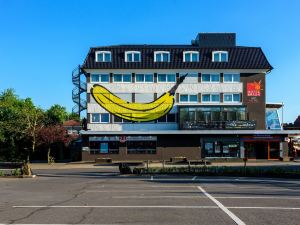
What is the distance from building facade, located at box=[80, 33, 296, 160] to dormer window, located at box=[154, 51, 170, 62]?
4.4 inches

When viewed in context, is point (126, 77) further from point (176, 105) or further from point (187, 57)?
point (187, 57)

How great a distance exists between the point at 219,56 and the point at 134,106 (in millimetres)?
11186

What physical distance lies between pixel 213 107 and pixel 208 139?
12.0 ft

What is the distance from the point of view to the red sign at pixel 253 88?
2309 inches

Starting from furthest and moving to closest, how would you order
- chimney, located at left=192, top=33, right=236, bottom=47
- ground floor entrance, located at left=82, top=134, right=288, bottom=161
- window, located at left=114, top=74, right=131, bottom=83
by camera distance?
chimney, located at left=192, top=33, right=236, bottom=47 < window, located at left=114, top=74, right=131, bottom=83 < ground floor entrance, located at left=82, top=134, right=288, bottom=161

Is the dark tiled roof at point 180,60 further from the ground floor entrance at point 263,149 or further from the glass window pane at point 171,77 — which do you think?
the ground floor entrance at point 263,149

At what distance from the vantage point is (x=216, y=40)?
62188 millimetres

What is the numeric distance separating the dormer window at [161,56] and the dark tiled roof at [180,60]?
43 centimetres

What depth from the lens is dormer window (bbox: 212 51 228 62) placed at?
58.8 metres

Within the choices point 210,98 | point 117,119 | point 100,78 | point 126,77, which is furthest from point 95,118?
point 210,98

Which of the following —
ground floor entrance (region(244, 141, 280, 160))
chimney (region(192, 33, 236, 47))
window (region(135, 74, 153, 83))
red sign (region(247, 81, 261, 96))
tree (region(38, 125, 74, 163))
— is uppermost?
chimney (region(192, 33, 236, 47))

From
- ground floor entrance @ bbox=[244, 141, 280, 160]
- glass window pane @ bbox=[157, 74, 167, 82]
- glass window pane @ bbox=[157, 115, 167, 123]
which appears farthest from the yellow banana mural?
ground floor entrance @ bbox=[244, 141, 280, 160]

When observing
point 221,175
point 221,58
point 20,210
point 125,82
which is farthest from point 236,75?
point 20,210

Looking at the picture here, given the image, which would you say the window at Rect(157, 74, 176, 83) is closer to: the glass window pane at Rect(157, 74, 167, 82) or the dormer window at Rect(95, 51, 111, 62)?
the glass window pane at Rect(157, 74, 167, 82)
